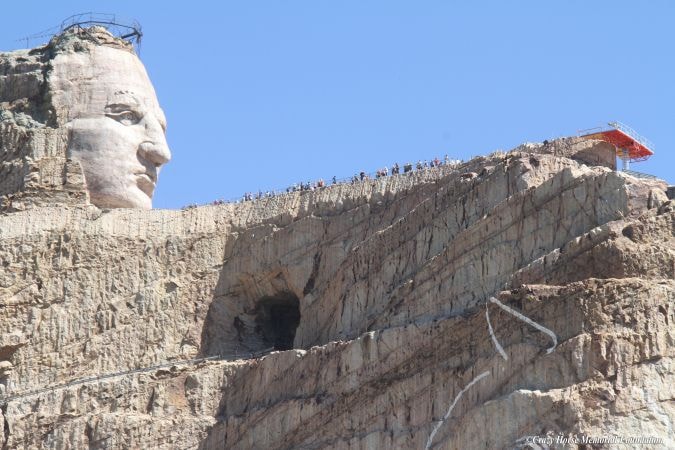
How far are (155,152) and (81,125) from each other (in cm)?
207

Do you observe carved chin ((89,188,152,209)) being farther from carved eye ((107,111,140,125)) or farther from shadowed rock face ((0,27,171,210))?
carved eye ((107,111,140,125))

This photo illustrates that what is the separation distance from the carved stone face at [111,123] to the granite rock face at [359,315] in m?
1.43

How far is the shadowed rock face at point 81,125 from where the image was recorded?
59062mm

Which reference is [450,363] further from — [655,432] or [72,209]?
[72,209]

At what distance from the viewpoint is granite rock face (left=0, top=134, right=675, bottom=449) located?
44.3m

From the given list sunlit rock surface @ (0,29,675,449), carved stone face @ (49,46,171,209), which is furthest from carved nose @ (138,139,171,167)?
sunlit rock surface @ (0,29,675,449)

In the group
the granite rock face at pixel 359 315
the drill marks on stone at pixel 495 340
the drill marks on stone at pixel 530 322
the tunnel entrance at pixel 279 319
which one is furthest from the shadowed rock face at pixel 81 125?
the drill marks on stone at pixel 530 322

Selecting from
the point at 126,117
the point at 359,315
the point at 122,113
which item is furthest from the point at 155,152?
the point at 359,315

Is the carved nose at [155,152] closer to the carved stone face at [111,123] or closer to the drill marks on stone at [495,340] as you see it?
the carved stone face at [111,123]

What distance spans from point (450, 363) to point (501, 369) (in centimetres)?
190

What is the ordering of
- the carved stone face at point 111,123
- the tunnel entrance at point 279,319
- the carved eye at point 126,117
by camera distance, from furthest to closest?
the carved eye at point 126,117
the carved stone face at point 111,123
the tunnel entrance at point 279,319

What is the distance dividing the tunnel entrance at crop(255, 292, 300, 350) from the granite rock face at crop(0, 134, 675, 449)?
0.06 meters

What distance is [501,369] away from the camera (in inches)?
1786

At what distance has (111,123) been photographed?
196 feet
